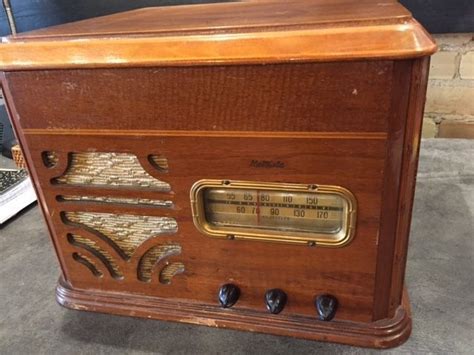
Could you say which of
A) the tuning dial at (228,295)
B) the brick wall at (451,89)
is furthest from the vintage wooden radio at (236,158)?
the brick wall at (451,89)

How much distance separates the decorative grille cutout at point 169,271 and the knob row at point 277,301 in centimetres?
8

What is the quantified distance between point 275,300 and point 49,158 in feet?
Result: 1.34

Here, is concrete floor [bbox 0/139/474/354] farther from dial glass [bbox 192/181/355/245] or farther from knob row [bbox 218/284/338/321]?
dial glass [bbox 192/181/355/245]

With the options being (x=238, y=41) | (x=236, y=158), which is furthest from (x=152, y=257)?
(x=238, y=41)

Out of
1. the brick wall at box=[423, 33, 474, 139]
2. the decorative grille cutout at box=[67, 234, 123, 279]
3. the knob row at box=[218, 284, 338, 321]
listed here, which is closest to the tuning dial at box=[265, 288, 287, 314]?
the knob row at box=[218, 284, 338, 321]

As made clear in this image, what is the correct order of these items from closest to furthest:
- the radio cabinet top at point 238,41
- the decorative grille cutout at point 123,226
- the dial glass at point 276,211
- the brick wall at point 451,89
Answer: the radio cabinet top at point 238,41 → the dial glass at point 276,211 → the decorative grille cutout at point 123,226 → the brick wall at point 451,89

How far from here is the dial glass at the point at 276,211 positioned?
60cm

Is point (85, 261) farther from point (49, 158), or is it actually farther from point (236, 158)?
point (236, 158)

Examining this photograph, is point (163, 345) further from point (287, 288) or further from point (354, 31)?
point (354, 31)

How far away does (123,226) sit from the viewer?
72 cm

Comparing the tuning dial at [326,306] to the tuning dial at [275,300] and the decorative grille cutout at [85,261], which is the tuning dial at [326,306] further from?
the decorative grille cutout at [85,261]

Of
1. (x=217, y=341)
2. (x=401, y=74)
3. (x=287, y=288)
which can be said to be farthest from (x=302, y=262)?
(x=401, y=74)

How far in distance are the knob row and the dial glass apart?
94 millimetres

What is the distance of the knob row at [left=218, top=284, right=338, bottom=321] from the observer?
646 mm
